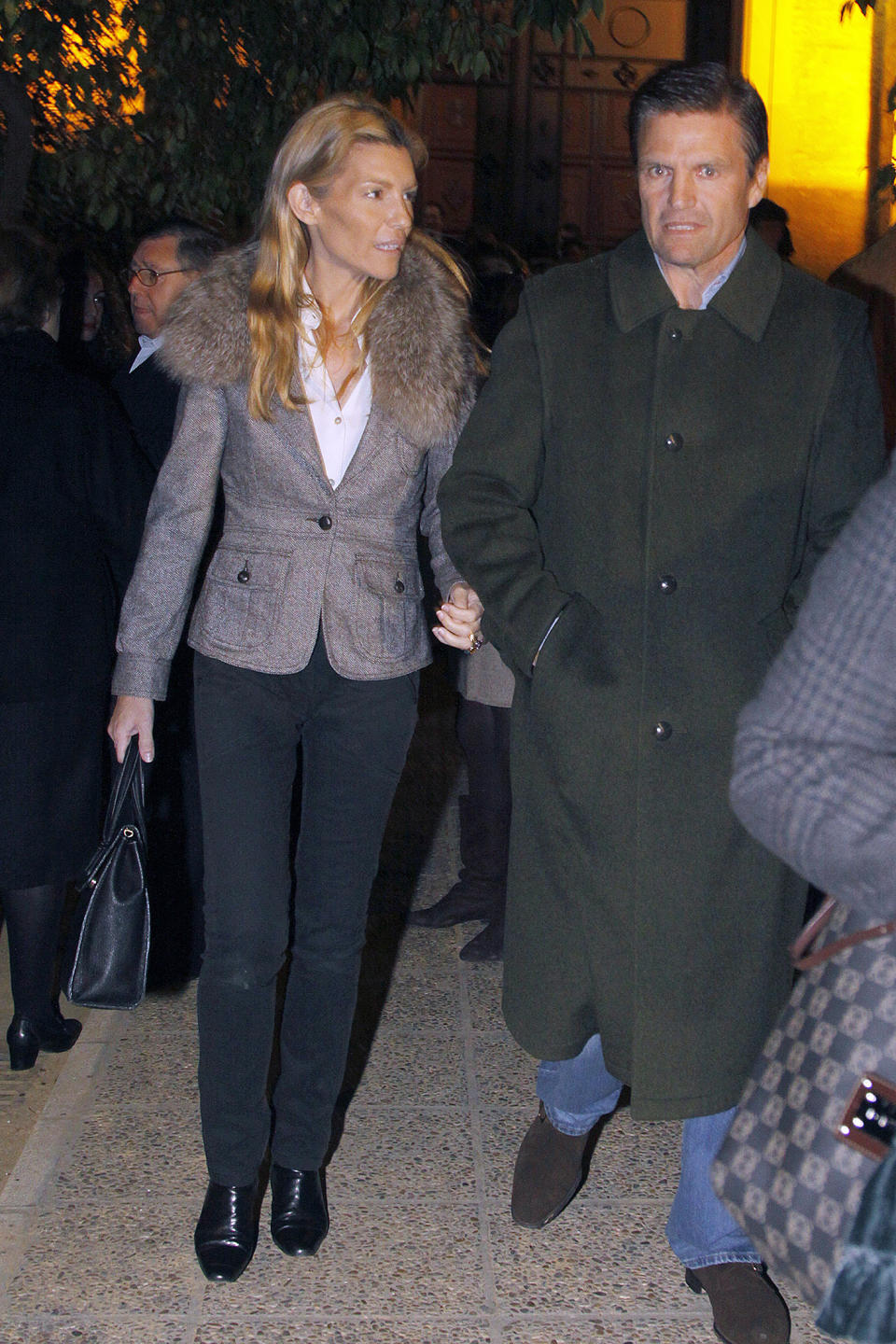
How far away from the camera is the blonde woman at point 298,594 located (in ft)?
9.30

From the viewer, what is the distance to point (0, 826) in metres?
3.81

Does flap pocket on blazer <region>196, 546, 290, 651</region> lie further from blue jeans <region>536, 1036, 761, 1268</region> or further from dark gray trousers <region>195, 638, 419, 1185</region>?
blue jeans <region>536, 1036, 761, 1268</region>

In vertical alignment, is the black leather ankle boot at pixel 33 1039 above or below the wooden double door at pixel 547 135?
below

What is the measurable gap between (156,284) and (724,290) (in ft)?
7.50

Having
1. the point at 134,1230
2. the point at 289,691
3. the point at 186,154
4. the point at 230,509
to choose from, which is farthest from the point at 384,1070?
the point at 186,154

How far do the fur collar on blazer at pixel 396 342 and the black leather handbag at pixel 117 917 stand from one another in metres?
0.80

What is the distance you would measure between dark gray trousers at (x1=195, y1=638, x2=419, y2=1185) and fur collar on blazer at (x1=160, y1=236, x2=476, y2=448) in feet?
1.66

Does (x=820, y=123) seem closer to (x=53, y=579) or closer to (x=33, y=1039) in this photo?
(x=53, y=579)

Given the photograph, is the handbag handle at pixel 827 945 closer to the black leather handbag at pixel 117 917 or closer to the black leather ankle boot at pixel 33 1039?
the black leather handbag at pixel 117 917

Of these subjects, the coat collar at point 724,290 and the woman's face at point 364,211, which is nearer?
the coat collar at point 724,290

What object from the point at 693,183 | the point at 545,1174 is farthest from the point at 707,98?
the point at 545,1174

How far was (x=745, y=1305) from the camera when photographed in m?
2.71

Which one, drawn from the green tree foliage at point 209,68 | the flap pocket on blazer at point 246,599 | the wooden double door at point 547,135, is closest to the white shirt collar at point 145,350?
the flap pocket on blazer at point 246,599

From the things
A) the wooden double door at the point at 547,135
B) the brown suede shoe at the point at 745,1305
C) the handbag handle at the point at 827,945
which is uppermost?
the wooden double door at the point at 547,135
